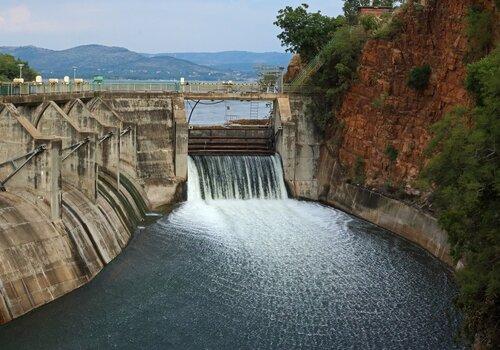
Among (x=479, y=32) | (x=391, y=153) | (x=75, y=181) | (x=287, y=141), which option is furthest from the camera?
(x=287, y=141)

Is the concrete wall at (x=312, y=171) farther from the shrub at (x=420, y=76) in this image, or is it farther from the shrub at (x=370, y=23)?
the shrub at (x=420, y=76)

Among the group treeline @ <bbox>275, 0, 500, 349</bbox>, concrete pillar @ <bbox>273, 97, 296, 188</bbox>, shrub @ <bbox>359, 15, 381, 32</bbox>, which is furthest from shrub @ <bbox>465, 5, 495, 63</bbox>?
concrete pillar @ <bbox>273, 97, 296, 188</bbox>

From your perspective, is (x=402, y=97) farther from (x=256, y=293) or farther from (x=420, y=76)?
(x=256, y=293)

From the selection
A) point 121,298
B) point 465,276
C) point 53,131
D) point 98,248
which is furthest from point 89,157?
point 465,276

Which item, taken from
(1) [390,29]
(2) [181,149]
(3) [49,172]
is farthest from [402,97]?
(3) [49,172]

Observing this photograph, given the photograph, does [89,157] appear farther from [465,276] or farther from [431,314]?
[465,276]

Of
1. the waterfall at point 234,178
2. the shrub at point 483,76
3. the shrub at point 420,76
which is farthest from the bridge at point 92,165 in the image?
the shrub at point 483,76

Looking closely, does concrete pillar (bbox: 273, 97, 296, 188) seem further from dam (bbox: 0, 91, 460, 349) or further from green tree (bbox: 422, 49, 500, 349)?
green tree (bbox: 422, 49, 500, 349)
